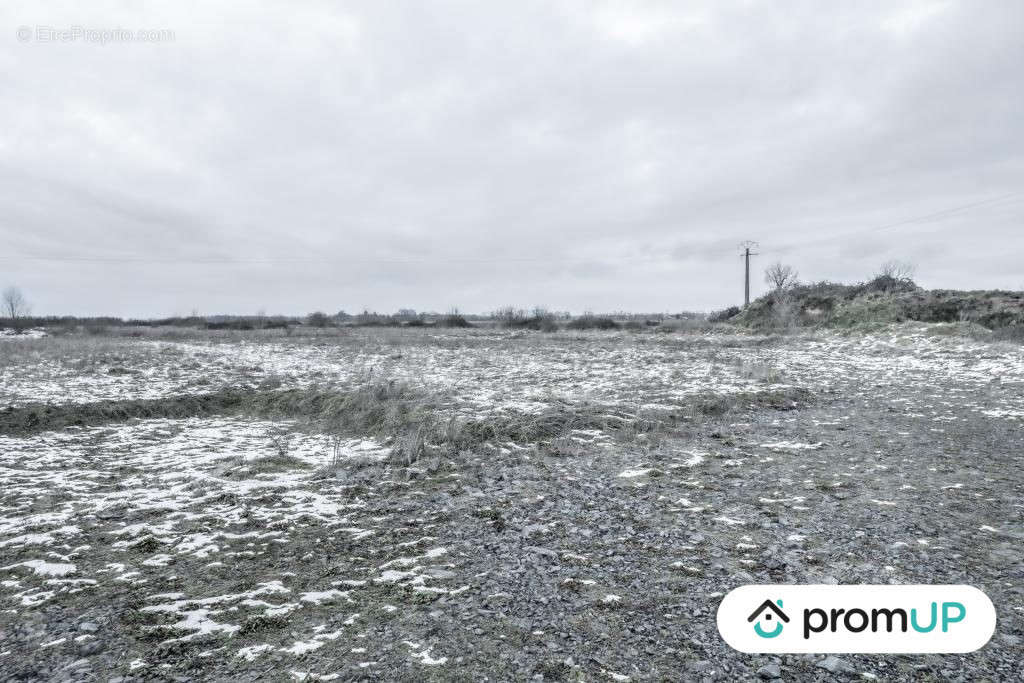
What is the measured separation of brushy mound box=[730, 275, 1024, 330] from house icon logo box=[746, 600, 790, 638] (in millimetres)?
34322

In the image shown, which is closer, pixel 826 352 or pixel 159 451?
pixel 159 451

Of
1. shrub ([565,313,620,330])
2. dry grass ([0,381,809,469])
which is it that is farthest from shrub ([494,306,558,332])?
dry grass ([0,381,809,469])

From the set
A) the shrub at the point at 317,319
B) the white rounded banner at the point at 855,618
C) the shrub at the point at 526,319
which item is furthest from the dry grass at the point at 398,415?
the shrub at the point at 317,319

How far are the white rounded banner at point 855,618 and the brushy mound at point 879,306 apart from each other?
110ft

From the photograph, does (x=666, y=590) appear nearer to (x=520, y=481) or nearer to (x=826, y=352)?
(x=520, y=481)

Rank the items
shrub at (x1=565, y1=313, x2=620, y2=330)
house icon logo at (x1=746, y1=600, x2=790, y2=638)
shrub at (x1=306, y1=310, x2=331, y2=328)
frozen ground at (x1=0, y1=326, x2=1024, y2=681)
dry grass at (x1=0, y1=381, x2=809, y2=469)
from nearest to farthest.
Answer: frozen ground at (x1=0, y1=326, x2=1024, y2=681) < house icon logo at (x1=746, y1=600, x2=790, y2=638) < dry grass at (x1=0, y1=381, x2=809, y2=469) < shrub at (x1=565, y1=313, x2=620, y2=330) < shrub at (x1=306, y1=310, x2=331, y2=328)

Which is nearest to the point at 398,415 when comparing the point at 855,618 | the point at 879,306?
the point at 855,618

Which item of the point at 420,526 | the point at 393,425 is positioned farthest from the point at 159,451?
the point at 420,526

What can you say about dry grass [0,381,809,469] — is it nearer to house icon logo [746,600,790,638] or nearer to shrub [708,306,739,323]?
house icon logo [746,600,790,638]

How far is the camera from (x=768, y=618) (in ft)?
13.1

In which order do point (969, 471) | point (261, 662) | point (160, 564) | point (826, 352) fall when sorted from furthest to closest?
point (826, 352) → point (969, 471) → point (160, 564) → point (261, 662)

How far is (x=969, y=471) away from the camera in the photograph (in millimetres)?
7422

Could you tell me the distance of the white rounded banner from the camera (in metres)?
3.69

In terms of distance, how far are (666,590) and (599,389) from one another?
10.1 m
